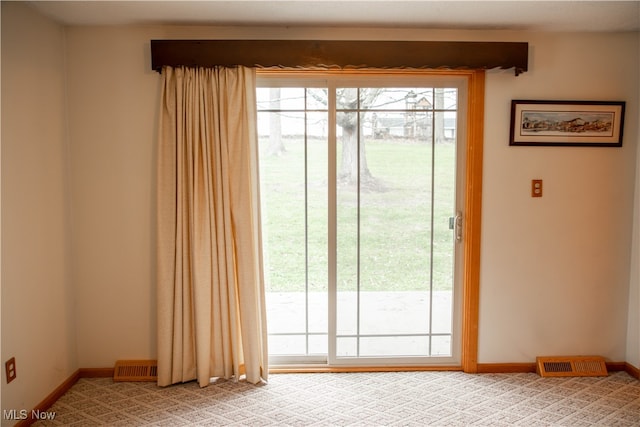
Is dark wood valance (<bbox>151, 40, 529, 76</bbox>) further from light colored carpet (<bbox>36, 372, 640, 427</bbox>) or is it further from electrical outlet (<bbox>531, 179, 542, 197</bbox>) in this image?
light colored carpet (<bbox>36, 372, 640, 427</bbox>)

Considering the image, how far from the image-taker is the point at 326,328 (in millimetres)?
3398

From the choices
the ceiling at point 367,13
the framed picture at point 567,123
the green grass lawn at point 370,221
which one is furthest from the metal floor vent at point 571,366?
the ceiling at point 367,13

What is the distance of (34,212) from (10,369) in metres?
0.84

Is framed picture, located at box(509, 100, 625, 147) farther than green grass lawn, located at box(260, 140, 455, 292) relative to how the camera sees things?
No

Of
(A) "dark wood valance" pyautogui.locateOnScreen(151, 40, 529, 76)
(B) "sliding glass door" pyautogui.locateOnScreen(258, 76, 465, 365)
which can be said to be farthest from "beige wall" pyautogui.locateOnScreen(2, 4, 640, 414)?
(B) "sliding glass door" pyautogui.locateOnScreen(258, 76, 465, 365)

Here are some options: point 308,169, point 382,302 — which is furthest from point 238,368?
point 308,169

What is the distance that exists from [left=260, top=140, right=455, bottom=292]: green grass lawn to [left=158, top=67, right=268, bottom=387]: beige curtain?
0.22 meters

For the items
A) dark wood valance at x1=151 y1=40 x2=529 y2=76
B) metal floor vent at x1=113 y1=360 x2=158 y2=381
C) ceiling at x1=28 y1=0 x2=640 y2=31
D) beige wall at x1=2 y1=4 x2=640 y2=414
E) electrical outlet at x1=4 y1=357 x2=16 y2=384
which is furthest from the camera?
metal floor vent at x1=113 y1=360 x2=158 y2=381

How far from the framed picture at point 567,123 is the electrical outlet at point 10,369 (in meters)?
3.15

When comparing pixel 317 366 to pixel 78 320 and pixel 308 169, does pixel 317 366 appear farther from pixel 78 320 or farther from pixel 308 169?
pixel 78 320

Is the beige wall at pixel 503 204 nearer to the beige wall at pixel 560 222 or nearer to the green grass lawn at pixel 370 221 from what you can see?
the beige wall at pixel 560 222

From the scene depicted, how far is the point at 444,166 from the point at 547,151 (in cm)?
67

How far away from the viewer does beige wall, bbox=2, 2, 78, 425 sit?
8.32ft

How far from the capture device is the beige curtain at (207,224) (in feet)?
9.95
